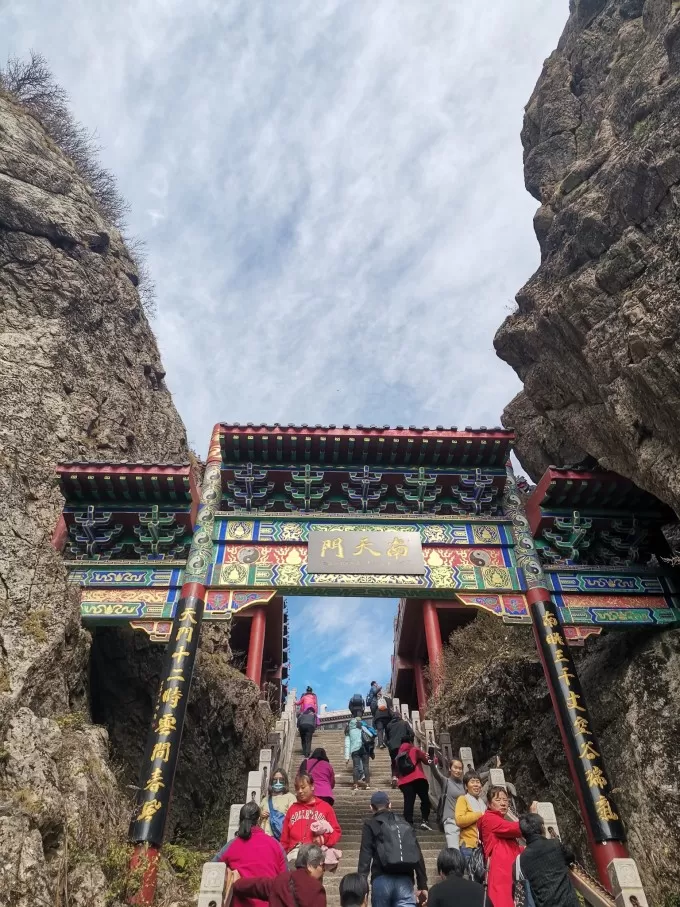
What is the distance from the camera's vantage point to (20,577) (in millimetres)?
7914

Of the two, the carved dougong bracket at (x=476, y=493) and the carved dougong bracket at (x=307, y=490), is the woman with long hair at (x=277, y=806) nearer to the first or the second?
the carved dougong bracket at (x=307, y=490)

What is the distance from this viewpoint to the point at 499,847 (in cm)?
453

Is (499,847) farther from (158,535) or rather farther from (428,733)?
(158,535)

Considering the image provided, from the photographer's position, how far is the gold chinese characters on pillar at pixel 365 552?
374 inches

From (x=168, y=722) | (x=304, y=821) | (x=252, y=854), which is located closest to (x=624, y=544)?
(x=304, y=821)

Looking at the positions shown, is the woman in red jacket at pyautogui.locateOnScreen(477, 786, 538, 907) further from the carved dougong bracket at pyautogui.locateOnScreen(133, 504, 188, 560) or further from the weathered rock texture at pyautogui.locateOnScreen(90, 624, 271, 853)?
the weathered rock texture at pyautogui.locateOnScreen(90, 624, 271, 853)

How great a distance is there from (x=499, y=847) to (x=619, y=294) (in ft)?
24.8

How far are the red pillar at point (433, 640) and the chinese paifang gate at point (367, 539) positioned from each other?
17.9 feet

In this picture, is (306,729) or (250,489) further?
(306,729)

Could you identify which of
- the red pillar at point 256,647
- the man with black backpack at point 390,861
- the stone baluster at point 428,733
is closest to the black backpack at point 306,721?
the stone baluster at point 428,733

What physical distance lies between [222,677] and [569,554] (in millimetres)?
8272

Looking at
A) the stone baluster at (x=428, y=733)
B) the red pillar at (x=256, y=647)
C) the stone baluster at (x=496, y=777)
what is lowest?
the stone baluster at (x=496, y=777)

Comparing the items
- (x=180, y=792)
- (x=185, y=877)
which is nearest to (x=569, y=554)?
(x=185, y=877)

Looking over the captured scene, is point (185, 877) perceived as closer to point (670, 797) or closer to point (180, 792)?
point (180, 792)
